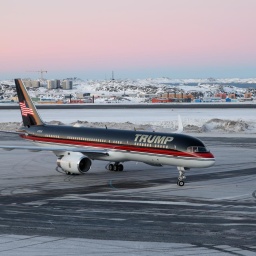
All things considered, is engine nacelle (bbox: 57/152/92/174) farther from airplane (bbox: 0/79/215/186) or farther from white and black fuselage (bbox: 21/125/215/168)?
white and black fuselage (bbox: 21/125/215/168)

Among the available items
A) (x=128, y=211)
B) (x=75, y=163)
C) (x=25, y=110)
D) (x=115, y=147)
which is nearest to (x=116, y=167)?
(x=115, y=147)

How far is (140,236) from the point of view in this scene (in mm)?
24734

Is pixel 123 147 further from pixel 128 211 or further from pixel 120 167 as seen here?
pixel 128 211

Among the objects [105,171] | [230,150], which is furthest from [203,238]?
[230,150]

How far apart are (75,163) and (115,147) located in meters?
3.71

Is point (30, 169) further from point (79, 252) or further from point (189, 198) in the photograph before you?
point (79, 252)

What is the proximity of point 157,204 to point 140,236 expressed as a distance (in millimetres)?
7580

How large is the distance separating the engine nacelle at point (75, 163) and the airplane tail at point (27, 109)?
9.77 m

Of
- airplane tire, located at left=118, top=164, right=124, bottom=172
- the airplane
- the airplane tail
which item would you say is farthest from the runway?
the airplane tail

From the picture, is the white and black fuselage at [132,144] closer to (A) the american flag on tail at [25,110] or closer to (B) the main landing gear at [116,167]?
(A) the american flag on tail at [25,110]

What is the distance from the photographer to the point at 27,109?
5150cm

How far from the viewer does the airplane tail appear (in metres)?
51.0

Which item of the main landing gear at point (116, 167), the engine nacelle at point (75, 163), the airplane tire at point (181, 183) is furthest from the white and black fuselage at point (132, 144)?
the main landing gear at point (116, 167)

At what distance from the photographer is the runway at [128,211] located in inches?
920
